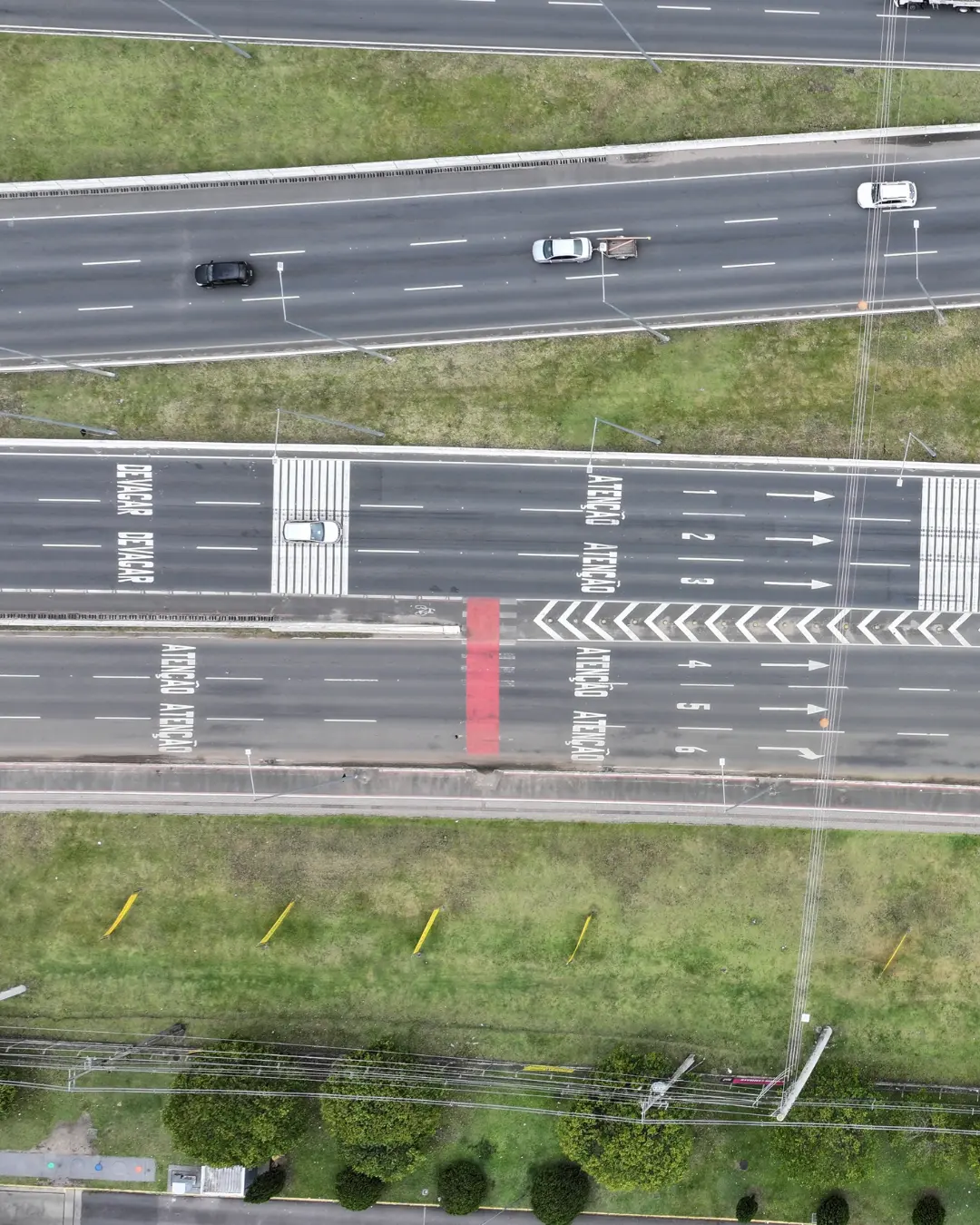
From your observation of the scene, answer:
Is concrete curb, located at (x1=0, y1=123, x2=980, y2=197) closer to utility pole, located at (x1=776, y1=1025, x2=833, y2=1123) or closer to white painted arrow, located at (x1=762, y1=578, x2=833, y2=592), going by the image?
white painted arrow, located at (x1=762, y1=578, x2=833, y2=592)

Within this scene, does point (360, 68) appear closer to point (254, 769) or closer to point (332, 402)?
point (332, 402)

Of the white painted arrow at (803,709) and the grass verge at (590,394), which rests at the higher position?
the grass verge at (590,394)

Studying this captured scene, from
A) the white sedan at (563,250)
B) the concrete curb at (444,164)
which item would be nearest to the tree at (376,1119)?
the white sedan at (563,250)

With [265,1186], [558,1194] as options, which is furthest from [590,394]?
[265,1186]

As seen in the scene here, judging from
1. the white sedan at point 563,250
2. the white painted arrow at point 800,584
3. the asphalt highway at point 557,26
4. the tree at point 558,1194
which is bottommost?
the tree at point 558,1194

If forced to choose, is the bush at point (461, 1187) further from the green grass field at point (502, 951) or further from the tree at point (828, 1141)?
the tree at point (828, 1141)

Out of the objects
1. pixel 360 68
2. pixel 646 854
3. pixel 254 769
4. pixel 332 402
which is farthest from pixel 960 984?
pixel 360 68

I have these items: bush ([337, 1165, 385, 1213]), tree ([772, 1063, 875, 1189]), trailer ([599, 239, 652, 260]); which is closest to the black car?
trailer ([599, 239, 652, 260])
